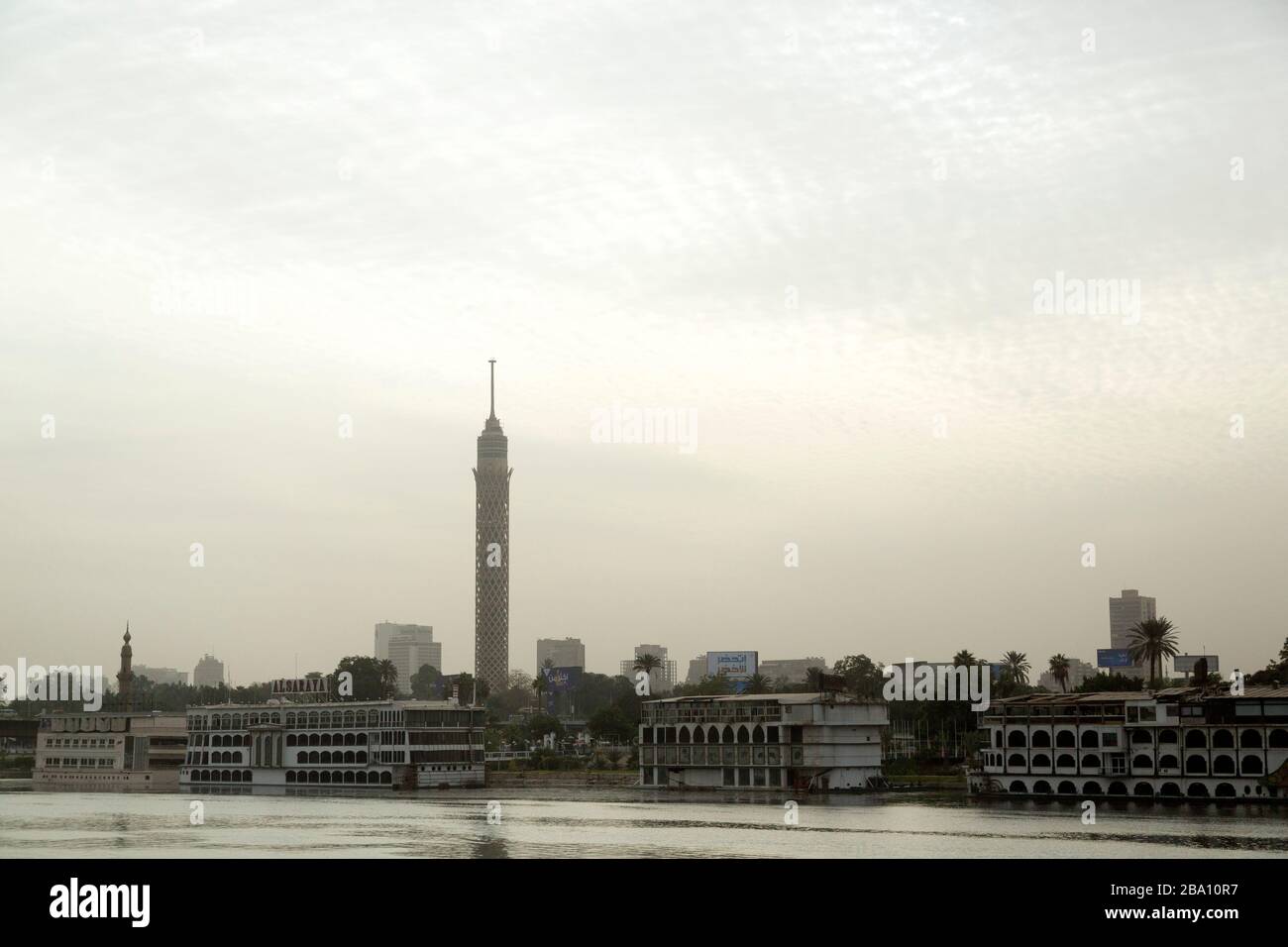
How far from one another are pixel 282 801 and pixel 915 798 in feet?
194

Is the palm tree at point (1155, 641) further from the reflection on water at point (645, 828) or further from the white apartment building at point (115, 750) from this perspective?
the white apartment building at point (115, 750)

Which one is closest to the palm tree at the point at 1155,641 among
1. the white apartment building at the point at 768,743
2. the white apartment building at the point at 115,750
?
the white apartment building at the point at 768,743

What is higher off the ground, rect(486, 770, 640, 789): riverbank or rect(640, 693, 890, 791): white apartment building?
rect(640, 693, 890, 791): white apartment building

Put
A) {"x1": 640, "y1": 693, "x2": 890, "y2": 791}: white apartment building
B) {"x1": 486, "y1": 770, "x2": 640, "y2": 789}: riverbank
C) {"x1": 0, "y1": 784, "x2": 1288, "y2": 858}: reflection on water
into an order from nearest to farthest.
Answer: {"x1": 0, "y1": 784, "x2": 1288, "y2": 858}: reflection on water, {"x1": 640, "y1": 693, "x2": 890, "y2": 791}: white apartment building, {"x1": 486, "y1": 770, "x2": 640, "y2": 789}: riverbank

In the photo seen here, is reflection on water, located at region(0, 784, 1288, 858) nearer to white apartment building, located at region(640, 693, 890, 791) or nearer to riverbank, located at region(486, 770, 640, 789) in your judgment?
white apartment building, located at region(640, 693, 890, 791)

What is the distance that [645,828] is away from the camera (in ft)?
310

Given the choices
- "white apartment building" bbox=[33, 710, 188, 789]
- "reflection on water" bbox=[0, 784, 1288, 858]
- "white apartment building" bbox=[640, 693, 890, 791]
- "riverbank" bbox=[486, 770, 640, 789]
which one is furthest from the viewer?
"white apartment building" bbox=[33, 710, 188, 789]

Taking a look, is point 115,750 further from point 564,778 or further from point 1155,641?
point 1155,641

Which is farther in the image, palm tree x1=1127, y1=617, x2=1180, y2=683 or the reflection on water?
palm tree x1=1127, y1=617, x2=1180, y2=683

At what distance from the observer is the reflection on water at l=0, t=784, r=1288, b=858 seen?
78.2 metres

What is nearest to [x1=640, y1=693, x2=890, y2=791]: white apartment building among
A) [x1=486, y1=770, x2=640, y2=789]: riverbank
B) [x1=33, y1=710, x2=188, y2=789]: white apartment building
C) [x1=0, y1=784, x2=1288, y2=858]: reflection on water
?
[x1=0, y1=784, x2=1288, y2=858]: reflection on water

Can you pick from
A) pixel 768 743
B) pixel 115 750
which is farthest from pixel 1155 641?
pixel 115 750
